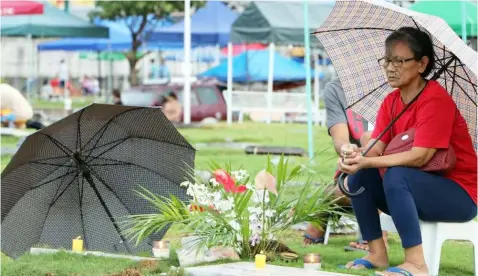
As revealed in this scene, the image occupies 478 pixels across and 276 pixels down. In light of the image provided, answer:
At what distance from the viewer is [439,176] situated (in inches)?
232

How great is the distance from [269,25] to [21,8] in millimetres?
5658

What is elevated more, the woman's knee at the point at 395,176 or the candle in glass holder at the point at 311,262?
the woman's knee at the point at 395,176

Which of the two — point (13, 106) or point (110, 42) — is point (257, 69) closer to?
point (110, 42)

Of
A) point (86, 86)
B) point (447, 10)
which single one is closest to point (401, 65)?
point (447, 10)

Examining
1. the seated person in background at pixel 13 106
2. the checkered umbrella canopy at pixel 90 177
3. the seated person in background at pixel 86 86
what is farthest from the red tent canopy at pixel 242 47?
the checkered umbrella canopy at pixel 90 177

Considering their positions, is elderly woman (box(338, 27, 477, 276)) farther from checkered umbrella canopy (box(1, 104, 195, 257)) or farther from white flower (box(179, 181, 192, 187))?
checkered umbrella canopy (box(1, 104, 195, 257))

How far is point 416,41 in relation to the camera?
6000 mm

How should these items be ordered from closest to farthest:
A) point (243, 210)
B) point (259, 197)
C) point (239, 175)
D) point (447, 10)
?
point (243, 210) < point (259, 197) < point (239, 175) < point (447, 10)

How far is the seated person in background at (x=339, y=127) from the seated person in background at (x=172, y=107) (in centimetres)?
1766

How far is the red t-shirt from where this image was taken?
5.82m

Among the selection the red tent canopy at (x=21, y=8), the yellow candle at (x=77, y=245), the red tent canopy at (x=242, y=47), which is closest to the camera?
the yellow candle at (x=77, y=245)

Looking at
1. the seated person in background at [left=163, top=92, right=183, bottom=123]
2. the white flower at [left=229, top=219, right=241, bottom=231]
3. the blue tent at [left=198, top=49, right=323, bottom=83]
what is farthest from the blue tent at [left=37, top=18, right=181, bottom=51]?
the white flower at [left=229, top=219, right=241, bottom=231]

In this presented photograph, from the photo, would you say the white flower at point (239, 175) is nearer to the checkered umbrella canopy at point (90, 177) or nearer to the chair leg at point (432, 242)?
the checkered umbrella canopy at point (90, 177)

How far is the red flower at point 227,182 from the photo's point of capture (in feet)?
20.5
